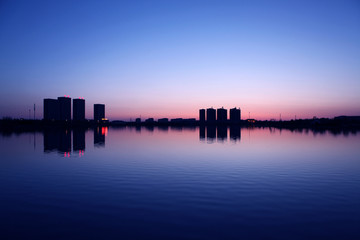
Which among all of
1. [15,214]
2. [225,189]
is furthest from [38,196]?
[225,189]

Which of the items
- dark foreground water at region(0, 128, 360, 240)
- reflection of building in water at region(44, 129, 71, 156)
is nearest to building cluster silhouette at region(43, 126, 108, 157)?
reflection of building in water at region(44, 129, 71, 156)

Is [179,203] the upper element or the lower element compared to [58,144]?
lower

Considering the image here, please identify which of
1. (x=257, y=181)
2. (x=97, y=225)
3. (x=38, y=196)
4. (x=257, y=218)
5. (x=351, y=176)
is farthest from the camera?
(x=351, y=176)

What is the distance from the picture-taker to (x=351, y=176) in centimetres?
2648

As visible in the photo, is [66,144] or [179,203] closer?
[179,203]

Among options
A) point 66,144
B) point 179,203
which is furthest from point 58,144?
point 179,203

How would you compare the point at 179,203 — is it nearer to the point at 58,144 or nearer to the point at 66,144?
the point at 66,144

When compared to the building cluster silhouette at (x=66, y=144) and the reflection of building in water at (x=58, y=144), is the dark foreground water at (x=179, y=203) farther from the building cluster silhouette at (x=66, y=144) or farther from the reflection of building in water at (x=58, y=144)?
the reflection of building in water at (x=58, y=144)

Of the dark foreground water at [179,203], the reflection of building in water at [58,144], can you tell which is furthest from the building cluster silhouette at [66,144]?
the dark foreground water at [179,203]

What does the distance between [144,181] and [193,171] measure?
6741mm

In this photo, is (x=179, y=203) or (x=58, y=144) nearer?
(x=179, y=203)

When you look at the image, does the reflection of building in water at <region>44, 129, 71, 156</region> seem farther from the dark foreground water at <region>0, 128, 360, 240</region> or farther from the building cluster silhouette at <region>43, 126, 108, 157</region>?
the dark foreground water at <region>0, 128, 360, 240</region>

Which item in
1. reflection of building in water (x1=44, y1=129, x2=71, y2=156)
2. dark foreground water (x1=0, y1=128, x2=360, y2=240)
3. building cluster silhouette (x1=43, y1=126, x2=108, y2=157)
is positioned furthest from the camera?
reflection of building in water (x1=44, y1=129, x2=71, y2=156)

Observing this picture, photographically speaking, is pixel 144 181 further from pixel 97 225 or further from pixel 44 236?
pixel 44 236
